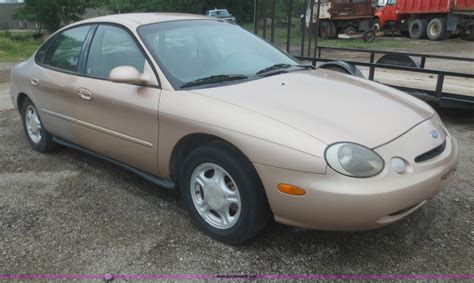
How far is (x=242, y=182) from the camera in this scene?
282 centimetres

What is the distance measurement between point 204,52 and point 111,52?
86cm

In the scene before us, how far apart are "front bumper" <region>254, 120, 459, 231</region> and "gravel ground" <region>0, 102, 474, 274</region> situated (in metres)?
0.39

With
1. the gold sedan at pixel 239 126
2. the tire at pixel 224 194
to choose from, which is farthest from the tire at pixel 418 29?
the tire at pixel 224 194

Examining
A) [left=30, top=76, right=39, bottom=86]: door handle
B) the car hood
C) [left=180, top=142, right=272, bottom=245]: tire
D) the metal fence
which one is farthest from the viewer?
the metal fence

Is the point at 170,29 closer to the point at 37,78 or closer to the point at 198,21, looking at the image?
the point at 198,21

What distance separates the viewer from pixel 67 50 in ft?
14.6

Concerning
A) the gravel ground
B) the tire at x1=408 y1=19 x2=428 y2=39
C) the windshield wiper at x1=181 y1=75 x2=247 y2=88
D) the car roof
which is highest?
the car roof

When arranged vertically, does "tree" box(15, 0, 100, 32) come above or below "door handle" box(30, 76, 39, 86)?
below

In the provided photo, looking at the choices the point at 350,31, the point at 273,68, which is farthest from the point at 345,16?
the point at 273,68

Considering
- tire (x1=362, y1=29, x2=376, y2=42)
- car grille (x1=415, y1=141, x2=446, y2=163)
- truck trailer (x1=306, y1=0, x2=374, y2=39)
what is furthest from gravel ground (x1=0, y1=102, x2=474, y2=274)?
truck trailer (x1=306, y1=0, x2=374, y2=39)

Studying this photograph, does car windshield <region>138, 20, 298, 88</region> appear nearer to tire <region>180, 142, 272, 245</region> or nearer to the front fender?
the front fender

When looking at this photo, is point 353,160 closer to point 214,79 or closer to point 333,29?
point 214,79

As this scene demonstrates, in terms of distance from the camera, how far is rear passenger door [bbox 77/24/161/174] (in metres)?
3.43

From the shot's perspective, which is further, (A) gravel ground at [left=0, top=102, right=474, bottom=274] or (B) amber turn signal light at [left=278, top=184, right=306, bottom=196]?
(A) gravel ground at [left=0, top=102, right=474, bottom=274]
